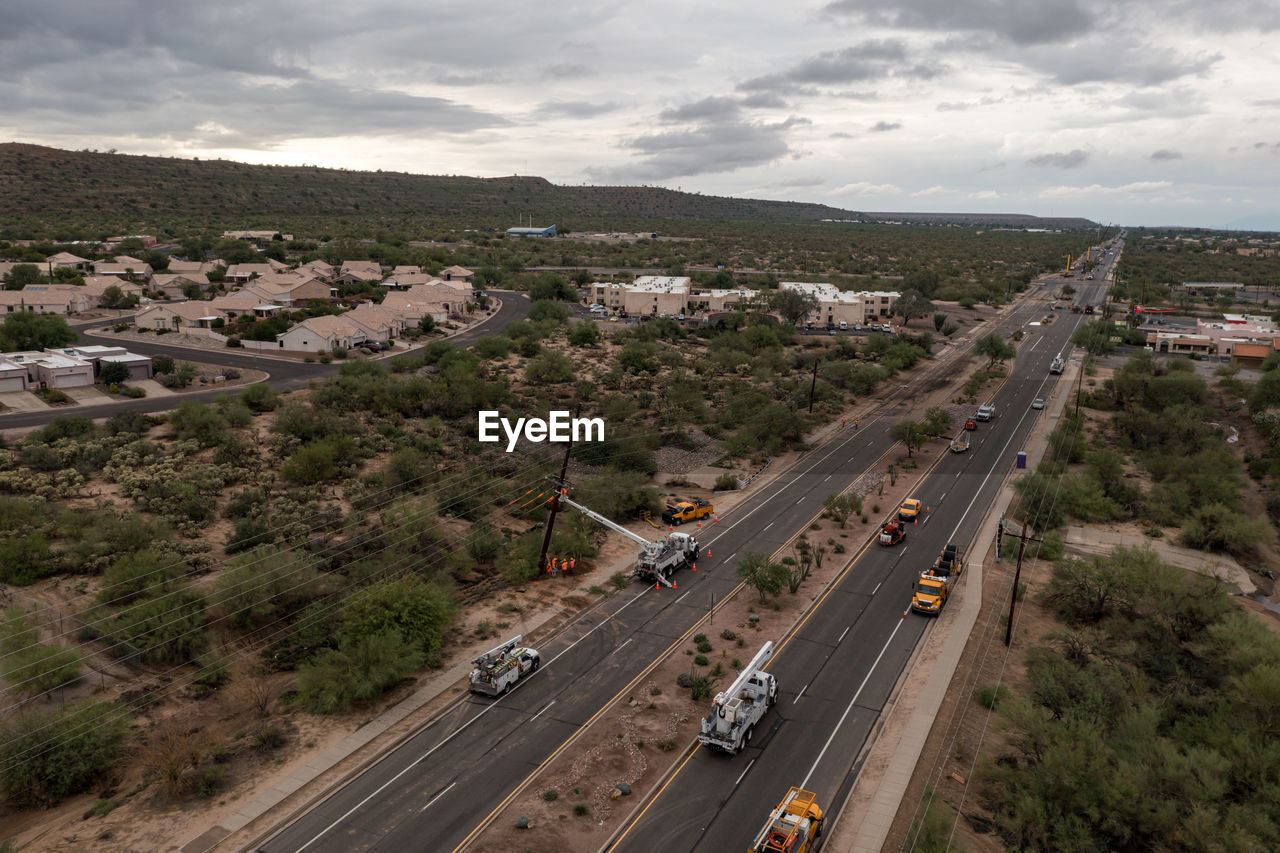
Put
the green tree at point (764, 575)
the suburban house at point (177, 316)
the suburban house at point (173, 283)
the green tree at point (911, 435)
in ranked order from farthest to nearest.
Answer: the suburban house at point (173, 283), the suburban house at point (177, 316), the green tree at point (911, 435), the green tree at point (764, 575)

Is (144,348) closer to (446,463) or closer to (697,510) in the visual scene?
(446,463)

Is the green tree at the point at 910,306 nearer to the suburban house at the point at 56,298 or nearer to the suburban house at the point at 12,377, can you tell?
the suburban house at the point at 12,377

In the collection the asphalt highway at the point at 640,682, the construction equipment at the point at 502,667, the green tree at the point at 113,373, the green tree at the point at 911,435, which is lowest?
the asphalt highway at the point at 640,682

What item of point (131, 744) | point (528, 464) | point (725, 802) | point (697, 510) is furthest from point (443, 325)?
point (725, 802)

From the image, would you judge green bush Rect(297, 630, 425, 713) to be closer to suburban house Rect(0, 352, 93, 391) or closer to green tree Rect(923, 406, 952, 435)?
green tree Rect(923, 406, 952, 435)

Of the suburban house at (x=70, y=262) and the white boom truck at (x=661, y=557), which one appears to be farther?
the suburban house at (x=70, y=262)

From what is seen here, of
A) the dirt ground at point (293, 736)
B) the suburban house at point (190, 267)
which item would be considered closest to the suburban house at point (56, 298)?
the suburban house at point (190, 267)

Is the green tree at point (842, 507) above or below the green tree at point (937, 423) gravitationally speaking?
below

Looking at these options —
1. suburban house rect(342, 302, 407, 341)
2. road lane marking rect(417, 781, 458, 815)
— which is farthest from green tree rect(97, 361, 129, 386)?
road lane marking rect(417, 781, 458, 815)

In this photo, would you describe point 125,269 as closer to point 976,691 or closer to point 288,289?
point 288,289
